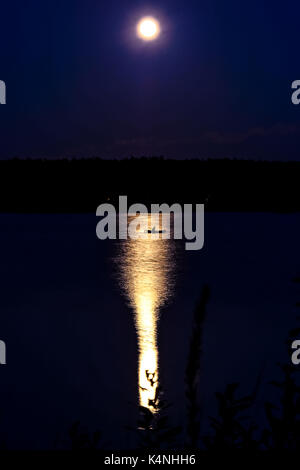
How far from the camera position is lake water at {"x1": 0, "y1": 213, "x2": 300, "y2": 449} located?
20.1 feet

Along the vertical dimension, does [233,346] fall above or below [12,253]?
below

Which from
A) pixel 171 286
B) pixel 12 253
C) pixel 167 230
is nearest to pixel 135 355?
pixel 171 286

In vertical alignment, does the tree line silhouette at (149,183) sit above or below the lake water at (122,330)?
above

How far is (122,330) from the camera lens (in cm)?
904

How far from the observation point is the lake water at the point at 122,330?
20.1 ft

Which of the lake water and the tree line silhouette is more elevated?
the tree line silhouette

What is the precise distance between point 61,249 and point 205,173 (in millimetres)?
46761

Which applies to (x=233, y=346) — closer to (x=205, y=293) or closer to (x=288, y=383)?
(x=288, y=383)

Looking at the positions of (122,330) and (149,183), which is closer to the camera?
(122,330)

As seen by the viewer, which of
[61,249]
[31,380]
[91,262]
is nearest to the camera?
→ [31,380]

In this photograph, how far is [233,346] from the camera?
8227 mm

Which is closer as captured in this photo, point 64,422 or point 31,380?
point 64,422

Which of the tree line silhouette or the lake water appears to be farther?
the tree line silhouette
